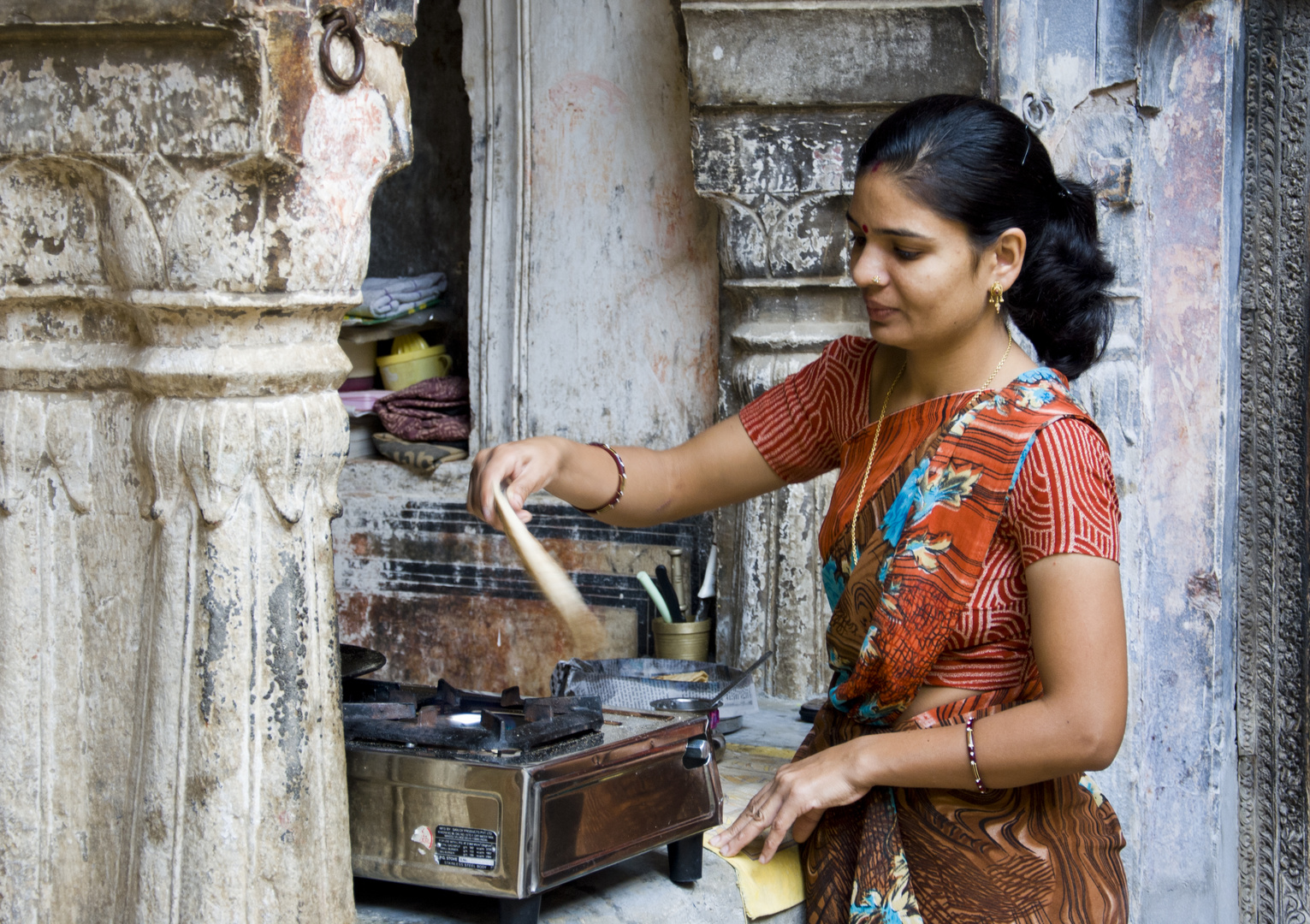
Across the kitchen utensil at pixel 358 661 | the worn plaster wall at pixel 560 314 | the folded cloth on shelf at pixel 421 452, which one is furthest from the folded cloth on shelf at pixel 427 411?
the kitchen utensil at pixel 358 661

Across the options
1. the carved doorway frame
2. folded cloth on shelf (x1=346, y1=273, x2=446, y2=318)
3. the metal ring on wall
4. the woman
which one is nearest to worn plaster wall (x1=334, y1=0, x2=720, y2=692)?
folded cloth on shelf (x1=346, y1=273, x2=446, y2=318)

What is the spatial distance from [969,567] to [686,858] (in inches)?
23.8

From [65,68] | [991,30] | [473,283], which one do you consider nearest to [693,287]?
[473,283]

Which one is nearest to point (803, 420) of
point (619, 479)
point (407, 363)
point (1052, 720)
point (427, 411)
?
point (619, 479)

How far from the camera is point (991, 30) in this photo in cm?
311

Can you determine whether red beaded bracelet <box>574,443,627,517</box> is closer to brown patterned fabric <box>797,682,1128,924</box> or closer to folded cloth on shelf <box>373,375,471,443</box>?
brown patterned fabric <box>797,682,1128,924</box>

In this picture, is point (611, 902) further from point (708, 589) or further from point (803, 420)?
point (708, 589)

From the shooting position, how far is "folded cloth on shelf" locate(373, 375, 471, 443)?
3.93 m

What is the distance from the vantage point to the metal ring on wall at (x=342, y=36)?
4.90ft

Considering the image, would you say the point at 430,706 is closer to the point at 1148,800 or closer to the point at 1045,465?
the point at 1045,465

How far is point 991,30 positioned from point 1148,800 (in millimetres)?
1921

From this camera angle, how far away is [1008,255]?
1816mm

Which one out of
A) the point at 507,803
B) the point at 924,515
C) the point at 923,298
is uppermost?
the point at 923,298

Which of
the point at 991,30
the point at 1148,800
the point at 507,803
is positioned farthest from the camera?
the point at 1148,800
